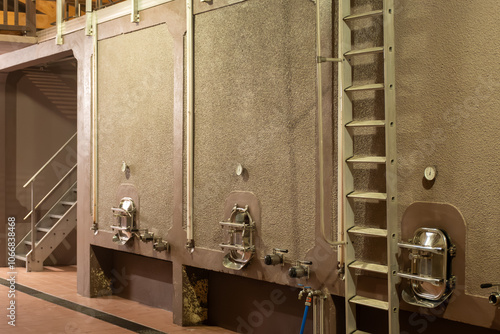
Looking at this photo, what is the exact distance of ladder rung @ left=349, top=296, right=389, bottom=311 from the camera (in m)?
4.65

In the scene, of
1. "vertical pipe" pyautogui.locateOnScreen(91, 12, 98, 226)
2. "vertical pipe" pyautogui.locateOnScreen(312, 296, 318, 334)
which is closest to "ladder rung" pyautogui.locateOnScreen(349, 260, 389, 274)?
"vertical pipe" pyautogui.locateOnScreen(312, 296, 318, 334)

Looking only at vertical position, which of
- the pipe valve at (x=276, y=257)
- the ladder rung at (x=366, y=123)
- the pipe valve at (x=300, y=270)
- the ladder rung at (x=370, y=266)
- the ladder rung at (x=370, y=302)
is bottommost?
the ladder rung at (x=370, y=302)

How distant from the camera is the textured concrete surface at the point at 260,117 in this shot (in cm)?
559

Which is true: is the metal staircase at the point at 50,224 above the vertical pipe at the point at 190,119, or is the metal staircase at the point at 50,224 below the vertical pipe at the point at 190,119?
below

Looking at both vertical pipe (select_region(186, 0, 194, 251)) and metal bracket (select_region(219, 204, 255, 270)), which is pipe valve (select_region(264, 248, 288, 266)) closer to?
metal bracket (select_region(219, 204, 255, 270))

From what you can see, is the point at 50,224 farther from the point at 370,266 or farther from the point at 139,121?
the point at 370,266

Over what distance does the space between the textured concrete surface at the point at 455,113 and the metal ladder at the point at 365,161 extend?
0.16 m

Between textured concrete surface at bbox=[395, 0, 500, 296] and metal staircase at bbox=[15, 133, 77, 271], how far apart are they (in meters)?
7.41

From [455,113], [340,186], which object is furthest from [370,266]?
[455,113]

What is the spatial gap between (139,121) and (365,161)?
11.8 feet

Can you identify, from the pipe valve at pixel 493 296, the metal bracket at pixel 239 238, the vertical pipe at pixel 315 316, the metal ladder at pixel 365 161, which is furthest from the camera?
the metal bracket at pixel 239 238

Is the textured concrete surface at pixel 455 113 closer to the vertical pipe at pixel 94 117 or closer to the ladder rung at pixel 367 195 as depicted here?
the ladder rung at pixel 367 195

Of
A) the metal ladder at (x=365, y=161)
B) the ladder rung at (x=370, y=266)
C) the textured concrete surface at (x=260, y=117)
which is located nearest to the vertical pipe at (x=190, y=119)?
the textured concrete surface at (x=260, y=117)

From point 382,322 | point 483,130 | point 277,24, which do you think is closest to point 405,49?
point 483,130
